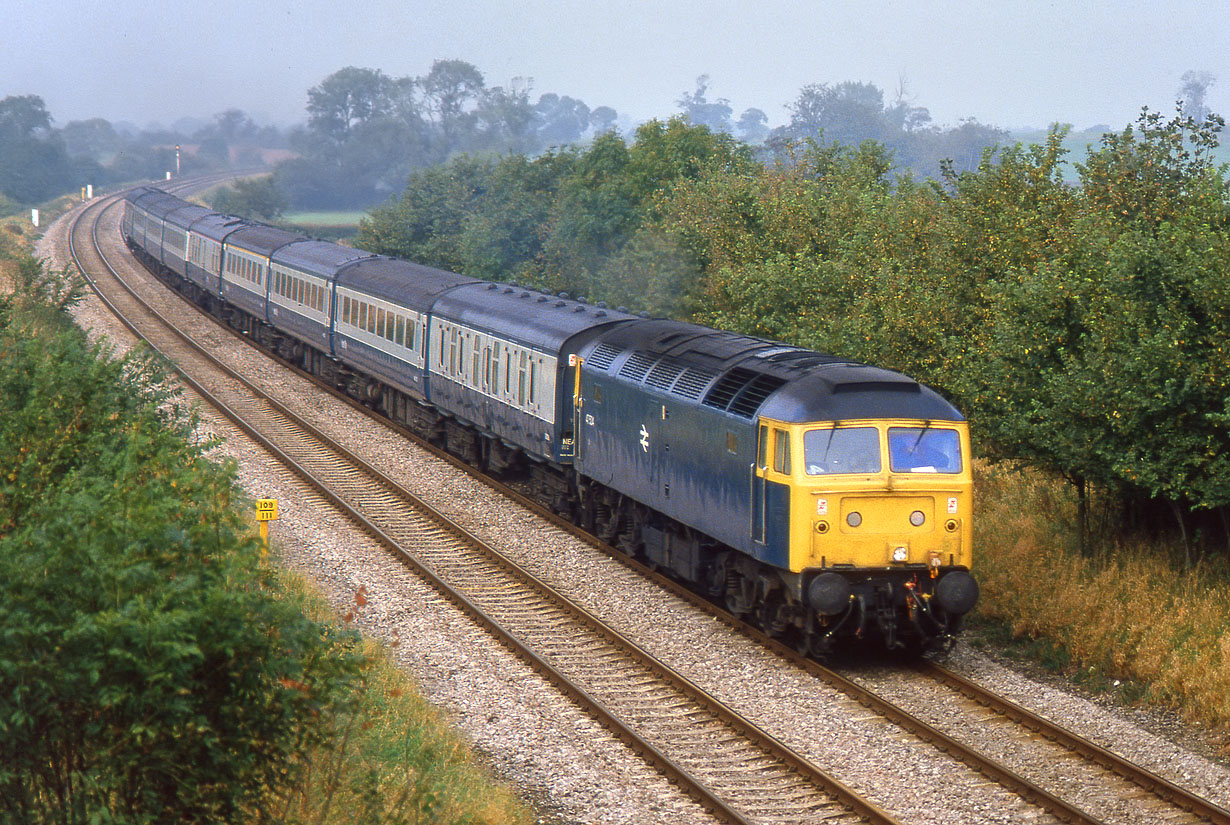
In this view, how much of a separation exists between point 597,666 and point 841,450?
358cm

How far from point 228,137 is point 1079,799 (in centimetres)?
14369

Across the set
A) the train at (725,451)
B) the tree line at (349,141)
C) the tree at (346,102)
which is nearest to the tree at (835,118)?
the tree line at (349,141)

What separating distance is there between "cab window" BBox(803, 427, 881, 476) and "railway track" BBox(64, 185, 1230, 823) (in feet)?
7.20

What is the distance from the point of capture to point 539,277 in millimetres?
53469

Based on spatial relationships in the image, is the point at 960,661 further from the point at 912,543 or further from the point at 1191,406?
the point at 1191,406

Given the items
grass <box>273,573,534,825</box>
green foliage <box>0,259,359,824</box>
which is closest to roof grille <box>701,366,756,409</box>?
grass <box>273,573,534,825</box>

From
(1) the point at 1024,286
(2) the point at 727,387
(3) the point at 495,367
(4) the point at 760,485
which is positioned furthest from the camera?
(3) the point at 495,367

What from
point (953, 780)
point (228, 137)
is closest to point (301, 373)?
point (953, 780)

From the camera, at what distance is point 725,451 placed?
1545 centimetres

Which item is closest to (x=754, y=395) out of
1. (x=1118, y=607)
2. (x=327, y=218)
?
(x=1118, y=607)

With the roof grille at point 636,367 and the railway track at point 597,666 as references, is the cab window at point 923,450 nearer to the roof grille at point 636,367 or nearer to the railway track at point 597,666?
the railway track at point 597,666

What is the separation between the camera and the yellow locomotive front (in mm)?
13984

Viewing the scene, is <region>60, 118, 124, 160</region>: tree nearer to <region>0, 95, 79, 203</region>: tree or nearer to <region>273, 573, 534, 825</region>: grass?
<region>0, 95, 79, 203</region>: tree

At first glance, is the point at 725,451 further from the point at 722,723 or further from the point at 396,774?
the point at 396,774
